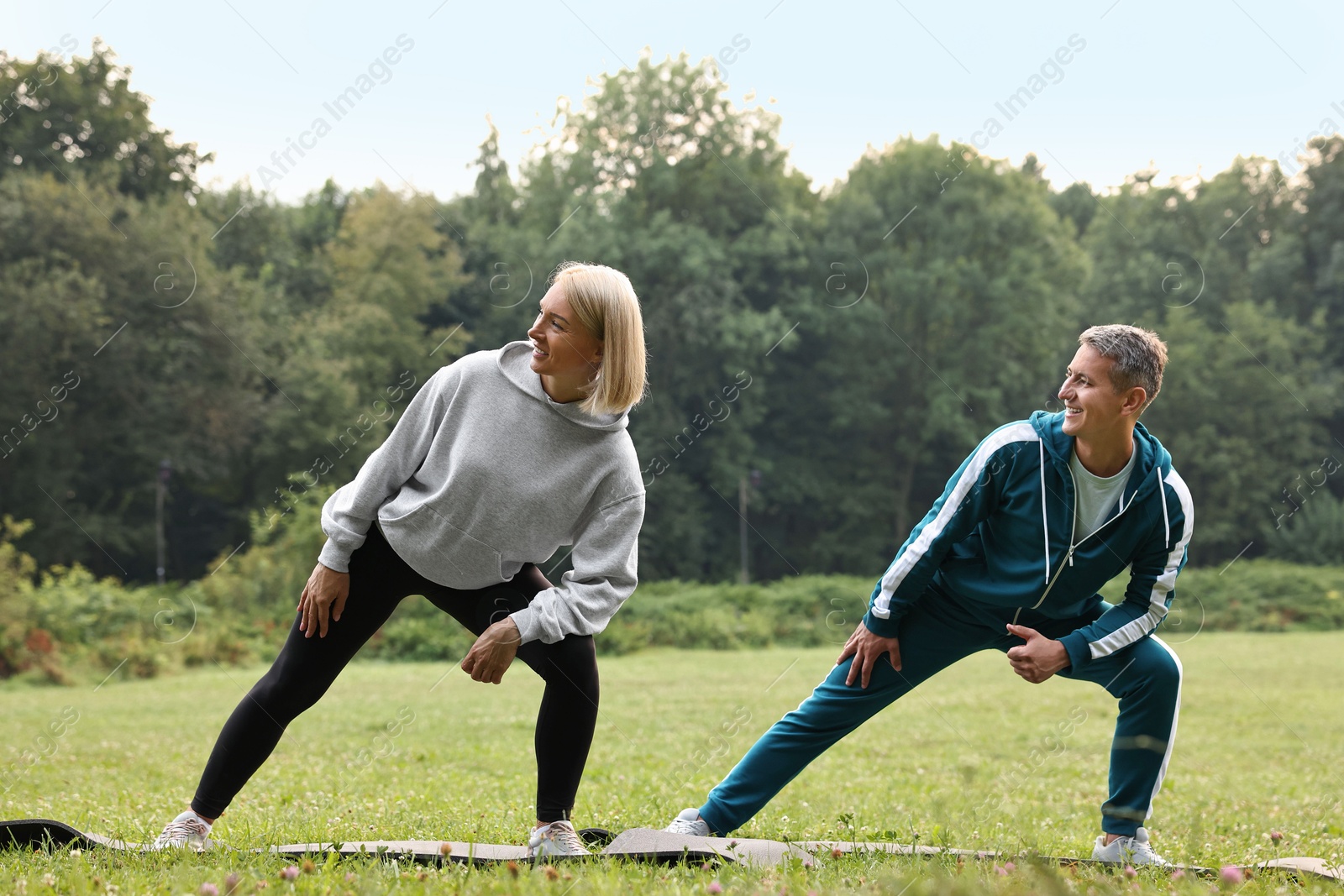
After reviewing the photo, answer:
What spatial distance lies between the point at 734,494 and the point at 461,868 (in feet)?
117

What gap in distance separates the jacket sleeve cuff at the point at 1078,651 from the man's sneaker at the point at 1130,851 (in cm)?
66

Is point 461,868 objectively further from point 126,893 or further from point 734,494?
point 734,494

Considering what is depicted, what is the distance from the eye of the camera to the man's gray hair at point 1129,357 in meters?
4.02

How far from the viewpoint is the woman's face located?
3.79 meters

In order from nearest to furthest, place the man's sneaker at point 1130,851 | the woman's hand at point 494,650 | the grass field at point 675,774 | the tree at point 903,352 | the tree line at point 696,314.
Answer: the grass field at point 675,774, the woman's hand at point 494,650, the man's sneaker at point 1130,851, the tree line at point 696,314, the tree at point 903,352

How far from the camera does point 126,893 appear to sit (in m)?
2.94

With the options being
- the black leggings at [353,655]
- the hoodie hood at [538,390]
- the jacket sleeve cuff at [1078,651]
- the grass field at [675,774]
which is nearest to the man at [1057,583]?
the jacket sleeve cuff at [1078,651]

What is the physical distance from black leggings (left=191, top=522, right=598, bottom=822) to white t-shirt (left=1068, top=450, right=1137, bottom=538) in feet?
6.32

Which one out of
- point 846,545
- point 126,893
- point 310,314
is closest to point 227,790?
point 126,893

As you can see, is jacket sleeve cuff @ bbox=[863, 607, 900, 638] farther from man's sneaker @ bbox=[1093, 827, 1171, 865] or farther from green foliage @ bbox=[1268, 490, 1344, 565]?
green foliage @ bbox=[1268, 490, 1344, 565]

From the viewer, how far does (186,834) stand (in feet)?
12.4

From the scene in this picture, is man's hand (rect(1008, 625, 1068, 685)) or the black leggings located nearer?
the black leggings


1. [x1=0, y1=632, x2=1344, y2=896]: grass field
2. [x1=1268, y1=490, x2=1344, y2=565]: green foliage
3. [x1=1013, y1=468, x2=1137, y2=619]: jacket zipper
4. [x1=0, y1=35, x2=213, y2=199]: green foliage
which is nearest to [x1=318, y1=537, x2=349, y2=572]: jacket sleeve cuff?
[x1=0, y1=632, x2=1344, y2=896]: grass field

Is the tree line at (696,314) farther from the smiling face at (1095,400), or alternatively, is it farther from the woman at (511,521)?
the smiling face at (1095,400)
